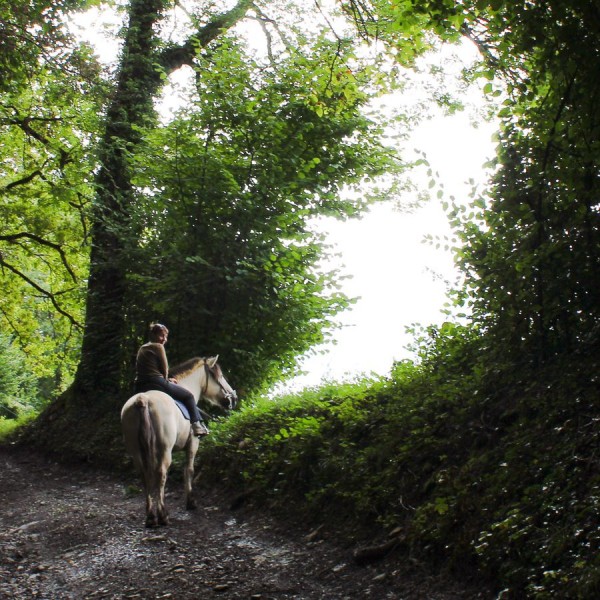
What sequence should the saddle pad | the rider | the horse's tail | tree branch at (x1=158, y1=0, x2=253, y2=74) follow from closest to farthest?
the horse's tail → the rider → the saddle pad → tree branch at (x1=158, y1=0, x2=253, y2=74)

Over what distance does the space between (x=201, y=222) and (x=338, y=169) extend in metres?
3.45

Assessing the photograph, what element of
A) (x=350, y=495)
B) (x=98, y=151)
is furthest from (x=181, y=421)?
(x=98, y=151)

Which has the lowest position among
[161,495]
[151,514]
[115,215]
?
[151,514]

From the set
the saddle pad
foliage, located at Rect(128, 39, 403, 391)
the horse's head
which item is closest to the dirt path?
the saddle pad

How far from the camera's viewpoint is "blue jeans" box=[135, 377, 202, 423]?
8367 millimetres

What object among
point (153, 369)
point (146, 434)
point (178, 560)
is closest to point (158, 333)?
point (153, 369)

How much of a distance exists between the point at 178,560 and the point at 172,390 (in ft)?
8.76

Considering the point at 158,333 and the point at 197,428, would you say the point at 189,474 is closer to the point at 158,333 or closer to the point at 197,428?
the point at 197,428

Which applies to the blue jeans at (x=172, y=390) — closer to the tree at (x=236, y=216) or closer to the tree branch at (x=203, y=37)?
the tree at (x=236, y=216)

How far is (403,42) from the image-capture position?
6754mm

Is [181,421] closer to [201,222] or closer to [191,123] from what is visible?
[201,222]

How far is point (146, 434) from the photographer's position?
24.9 feet

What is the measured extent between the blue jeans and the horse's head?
3.14 ft

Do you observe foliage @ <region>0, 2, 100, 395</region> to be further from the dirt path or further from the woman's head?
the dirt path
